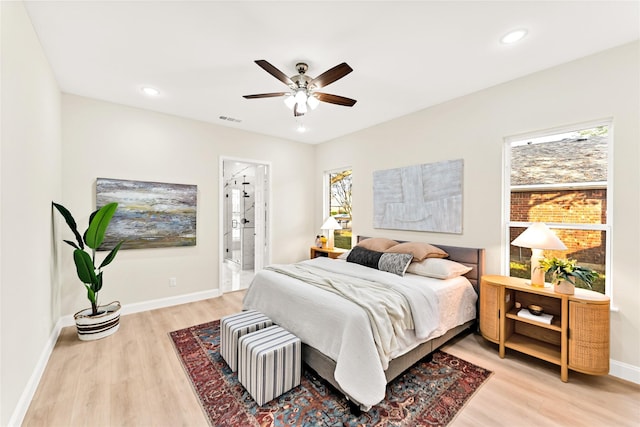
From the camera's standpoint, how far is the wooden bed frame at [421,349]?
2.01 m

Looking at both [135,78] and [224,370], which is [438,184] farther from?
[135,78]

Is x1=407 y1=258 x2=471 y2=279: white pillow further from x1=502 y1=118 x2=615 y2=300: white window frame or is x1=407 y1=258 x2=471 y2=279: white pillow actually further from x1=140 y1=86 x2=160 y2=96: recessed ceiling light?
x1=140 y1=86 x2=160 y2=96: recessed ceiling light

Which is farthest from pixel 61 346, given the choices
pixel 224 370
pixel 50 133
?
pixel 50 133

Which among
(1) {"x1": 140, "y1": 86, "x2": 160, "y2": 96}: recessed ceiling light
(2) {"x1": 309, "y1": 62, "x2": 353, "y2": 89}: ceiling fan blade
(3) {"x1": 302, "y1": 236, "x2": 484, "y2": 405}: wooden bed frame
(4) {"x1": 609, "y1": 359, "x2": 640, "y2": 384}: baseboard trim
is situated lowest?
(4) {"x1": 609, "y1": 359, "x2": 640, "y2": 384}: baseboard trim

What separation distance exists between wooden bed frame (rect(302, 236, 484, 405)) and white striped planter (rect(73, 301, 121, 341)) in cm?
230

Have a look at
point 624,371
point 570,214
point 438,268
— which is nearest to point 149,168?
point 438,268

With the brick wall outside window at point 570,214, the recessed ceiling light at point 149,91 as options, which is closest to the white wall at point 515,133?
the brick wall outside window at point 570,214

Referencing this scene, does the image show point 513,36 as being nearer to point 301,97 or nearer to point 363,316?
point 301,97

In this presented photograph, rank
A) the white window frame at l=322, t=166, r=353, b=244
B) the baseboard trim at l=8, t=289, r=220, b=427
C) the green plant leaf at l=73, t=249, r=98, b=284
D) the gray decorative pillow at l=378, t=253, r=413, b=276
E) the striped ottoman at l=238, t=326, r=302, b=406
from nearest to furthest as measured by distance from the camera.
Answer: the baseboard trim at l=8, t=289, r=220, b=427, the striped ottoman at l=238, t=326, r=302, b=406, the green plant leaf at l=73, t=249, r=98, b=284, the gray decorative pillow at l=378, t=253, r=413, b=276, the white window frame at l=322, t=166, r=353, b=244

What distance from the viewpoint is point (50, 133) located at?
2656 mm

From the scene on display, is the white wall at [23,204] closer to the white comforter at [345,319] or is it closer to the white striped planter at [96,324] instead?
the white striped planter at [96,324]

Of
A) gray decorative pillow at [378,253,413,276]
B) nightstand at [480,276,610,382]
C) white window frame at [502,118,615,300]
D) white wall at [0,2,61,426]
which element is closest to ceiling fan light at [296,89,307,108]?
white wall at [0,2,61,426]

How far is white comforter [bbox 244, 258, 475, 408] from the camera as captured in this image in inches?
69.9

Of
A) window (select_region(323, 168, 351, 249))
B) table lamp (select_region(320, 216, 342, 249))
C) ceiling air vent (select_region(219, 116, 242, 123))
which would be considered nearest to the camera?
ceiling air vent (select_region(219, 116, 242, 123))
